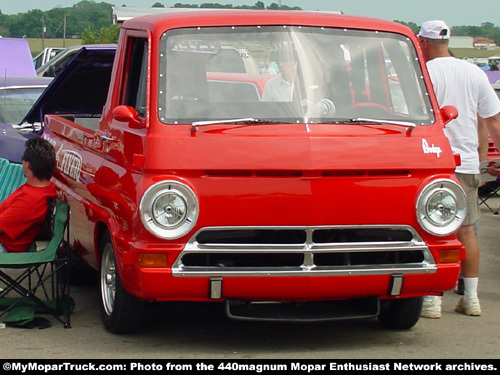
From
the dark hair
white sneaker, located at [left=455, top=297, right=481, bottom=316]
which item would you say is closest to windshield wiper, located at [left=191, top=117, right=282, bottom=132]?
the dark hair

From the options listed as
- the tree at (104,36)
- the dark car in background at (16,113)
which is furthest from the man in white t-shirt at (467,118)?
the tree at (104,36)

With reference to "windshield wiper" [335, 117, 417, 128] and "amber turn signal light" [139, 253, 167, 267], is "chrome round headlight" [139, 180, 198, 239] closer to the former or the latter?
"amber turn signal light" [139, 253, 167, 267]

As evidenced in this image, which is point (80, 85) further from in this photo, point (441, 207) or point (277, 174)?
point (441, 207)

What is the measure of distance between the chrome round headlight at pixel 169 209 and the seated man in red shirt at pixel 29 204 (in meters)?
1.65

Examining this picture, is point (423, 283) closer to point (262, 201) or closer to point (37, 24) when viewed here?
point (262, 201)

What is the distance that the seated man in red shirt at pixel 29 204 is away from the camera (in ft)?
22.4

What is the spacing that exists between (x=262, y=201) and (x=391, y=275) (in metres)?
0.87

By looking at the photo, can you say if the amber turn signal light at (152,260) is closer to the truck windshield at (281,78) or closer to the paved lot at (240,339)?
the paved lot at (240,339)

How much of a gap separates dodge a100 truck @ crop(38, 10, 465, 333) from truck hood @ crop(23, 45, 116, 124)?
268cm

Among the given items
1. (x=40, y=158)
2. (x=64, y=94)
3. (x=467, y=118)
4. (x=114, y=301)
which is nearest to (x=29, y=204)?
(x=40, y=158)

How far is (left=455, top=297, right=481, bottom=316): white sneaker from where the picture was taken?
23.1 feet

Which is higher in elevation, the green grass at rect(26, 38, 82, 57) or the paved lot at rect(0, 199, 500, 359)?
the paved lot at rect(0, 199, 500, 359)

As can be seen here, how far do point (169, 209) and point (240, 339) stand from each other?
1.13m
